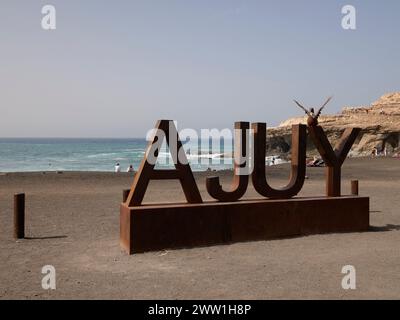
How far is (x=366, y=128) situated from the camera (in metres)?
51.6

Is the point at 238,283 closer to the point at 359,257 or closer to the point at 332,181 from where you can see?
the point at 359,257

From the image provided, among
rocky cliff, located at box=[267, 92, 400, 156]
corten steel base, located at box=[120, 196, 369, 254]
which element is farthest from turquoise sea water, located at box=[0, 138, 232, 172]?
rocky cliff, located at box=[267, 92, 400, 156]

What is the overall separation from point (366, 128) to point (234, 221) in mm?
46967

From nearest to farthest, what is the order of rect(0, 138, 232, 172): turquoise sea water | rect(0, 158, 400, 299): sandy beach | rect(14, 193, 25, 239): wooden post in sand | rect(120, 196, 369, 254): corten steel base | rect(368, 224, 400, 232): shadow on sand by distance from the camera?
rect(0, 158, 400, 299): sandy beach, rect(120, 196, 369, 254): corten steel base, rect(14, 193, 25, 239): wooden post in sand, rect(368, 224, 400, 232): shadow on sand, rect(0, 138, 232, 172): turquoise sea water

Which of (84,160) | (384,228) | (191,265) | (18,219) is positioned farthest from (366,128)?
(191,265)

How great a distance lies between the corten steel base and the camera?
7977 mm

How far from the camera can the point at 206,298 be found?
5.60m

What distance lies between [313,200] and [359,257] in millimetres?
2096

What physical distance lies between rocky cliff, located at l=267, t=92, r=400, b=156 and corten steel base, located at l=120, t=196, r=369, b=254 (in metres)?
43.4

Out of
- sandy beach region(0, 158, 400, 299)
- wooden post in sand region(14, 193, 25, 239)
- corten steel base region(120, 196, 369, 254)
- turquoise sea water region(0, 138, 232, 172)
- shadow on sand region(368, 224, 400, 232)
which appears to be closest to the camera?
sandy beach region(0, 158, 400, 299)

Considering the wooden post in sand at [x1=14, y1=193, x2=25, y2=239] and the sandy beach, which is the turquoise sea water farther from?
the sandy beach

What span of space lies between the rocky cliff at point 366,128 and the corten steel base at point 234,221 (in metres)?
43.4

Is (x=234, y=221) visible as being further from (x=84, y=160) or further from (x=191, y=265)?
(x=84, y=160)
